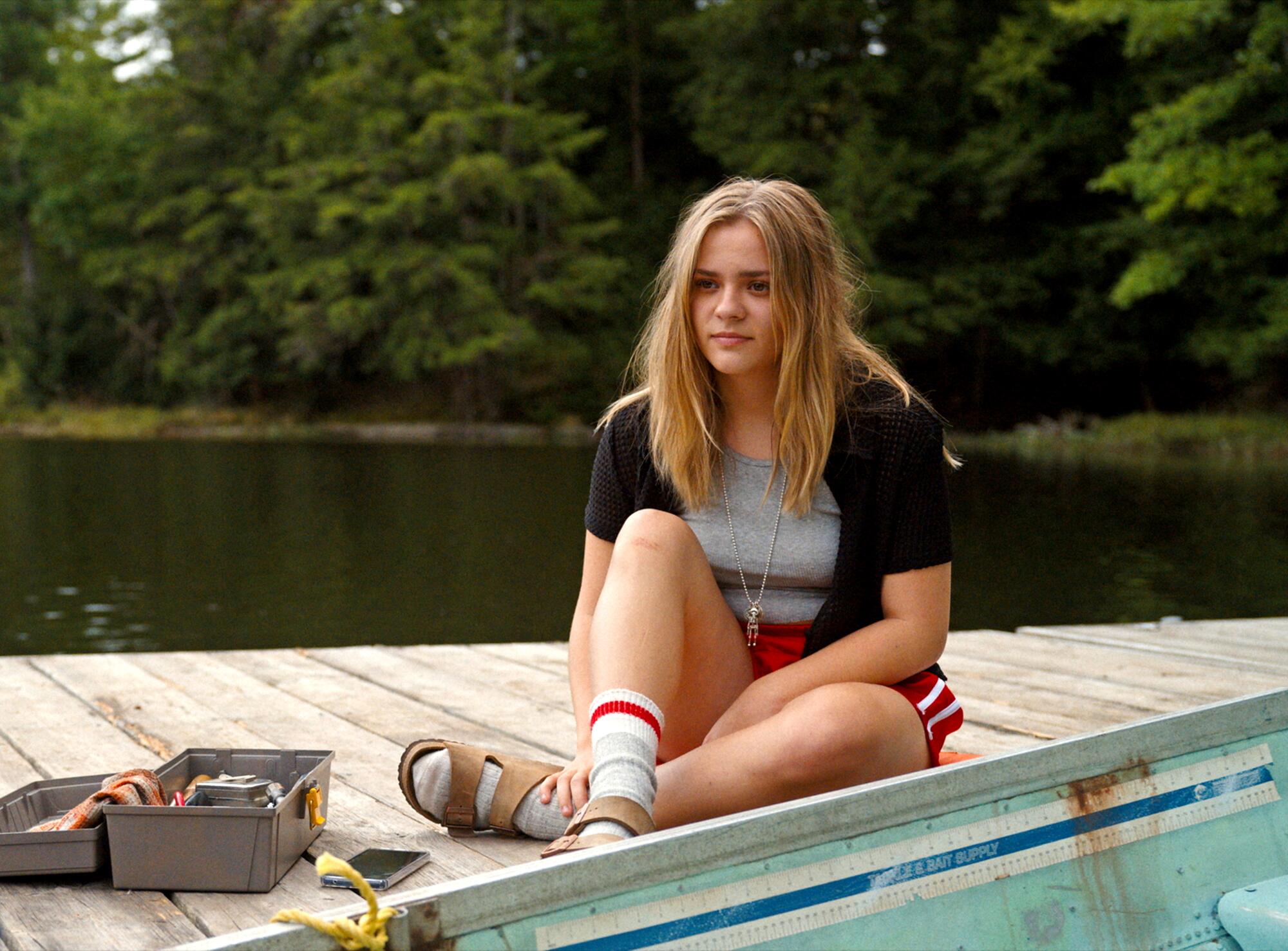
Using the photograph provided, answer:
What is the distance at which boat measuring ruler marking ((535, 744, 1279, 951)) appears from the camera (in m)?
1.46

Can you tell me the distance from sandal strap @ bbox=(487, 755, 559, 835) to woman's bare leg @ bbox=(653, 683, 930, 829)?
0.79 feet

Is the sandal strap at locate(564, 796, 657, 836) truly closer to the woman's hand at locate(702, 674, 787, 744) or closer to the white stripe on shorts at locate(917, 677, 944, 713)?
the woman's hand at locate(702, 674, 787, 744)

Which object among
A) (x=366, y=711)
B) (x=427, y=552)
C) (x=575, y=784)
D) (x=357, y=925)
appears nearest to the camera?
(x=357, y=925)

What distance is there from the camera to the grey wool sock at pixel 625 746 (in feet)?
5.57

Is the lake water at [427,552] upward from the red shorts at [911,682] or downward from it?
downward

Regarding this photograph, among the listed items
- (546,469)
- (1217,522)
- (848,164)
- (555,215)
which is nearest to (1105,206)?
(848,164)

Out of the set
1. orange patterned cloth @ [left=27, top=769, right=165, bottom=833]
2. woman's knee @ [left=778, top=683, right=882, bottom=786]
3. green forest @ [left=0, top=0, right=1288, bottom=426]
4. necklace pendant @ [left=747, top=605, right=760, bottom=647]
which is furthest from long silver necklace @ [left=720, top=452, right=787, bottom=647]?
green forest @ [left=0, top=0, right=1288, bottom=426]

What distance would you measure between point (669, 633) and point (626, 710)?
0.14 metres

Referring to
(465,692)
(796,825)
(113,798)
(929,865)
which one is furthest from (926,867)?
(465,692)

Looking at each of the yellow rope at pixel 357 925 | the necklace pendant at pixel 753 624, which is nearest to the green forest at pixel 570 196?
the necklace pendant at pixel 753 624

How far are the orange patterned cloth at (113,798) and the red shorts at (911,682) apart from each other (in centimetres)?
86

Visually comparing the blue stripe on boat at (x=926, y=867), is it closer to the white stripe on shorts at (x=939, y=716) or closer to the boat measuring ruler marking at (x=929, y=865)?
the boat measuring ruler marking at (x=929, y=865)

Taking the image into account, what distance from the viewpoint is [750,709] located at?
6.39ft

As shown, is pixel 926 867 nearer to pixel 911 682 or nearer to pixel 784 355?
pixel 911 682
